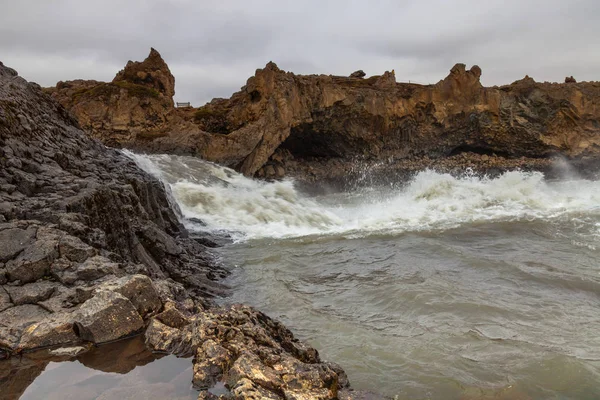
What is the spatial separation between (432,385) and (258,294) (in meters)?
4.36

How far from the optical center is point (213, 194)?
60.3 feet

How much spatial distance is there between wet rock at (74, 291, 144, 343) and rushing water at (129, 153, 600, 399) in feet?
8.08

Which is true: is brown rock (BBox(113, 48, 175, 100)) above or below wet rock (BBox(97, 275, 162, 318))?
above

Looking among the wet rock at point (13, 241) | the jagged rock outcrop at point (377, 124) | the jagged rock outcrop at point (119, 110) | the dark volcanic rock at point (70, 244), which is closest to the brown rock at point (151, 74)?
the jagged rock outcrop at point (119, 110)

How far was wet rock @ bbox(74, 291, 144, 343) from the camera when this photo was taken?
4383 millimetres

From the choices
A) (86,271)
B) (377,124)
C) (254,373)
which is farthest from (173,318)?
(377,124)

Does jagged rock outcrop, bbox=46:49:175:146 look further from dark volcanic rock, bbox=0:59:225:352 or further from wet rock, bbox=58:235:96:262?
wet rock, bbox=58:235:96:262

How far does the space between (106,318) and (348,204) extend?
823 inches

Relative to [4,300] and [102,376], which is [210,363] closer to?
[102,376]

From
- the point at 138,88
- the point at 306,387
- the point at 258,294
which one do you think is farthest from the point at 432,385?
the point at 138,88

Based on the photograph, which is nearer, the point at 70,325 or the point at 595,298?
the point at 70,325

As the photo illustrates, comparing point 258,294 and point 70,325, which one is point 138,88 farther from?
point 70,325

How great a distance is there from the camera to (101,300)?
457cm

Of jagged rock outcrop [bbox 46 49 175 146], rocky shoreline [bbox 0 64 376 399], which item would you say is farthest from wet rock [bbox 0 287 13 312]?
jagged rock outcrop [bbox 46 49 175 146]
